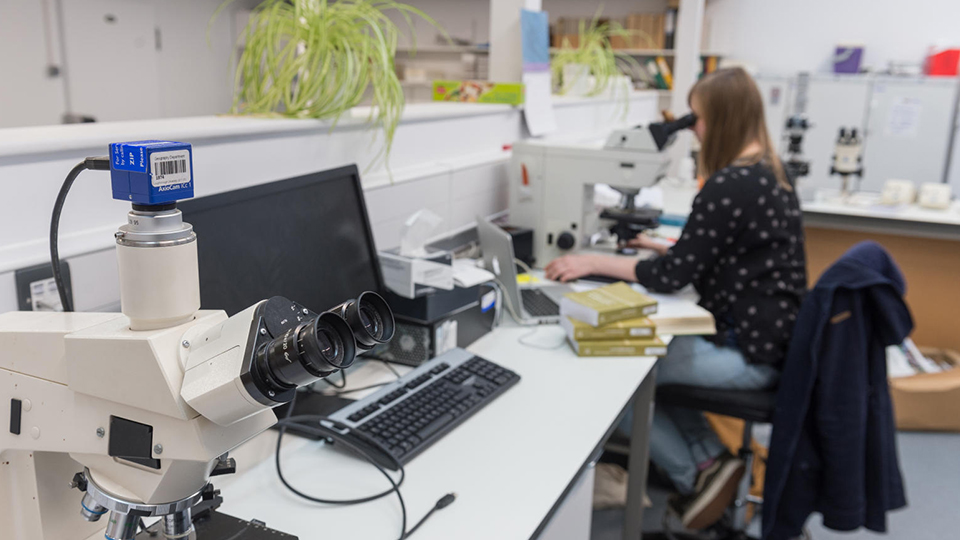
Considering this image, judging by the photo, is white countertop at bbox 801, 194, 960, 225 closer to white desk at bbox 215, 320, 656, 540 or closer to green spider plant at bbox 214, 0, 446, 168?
white desk at bbox 215, 320, 656, 540

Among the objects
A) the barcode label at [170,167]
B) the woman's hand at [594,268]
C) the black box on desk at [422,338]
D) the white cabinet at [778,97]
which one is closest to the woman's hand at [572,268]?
the woman's hand at [594,268]

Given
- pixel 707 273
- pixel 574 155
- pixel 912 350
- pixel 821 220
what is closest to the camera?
pixel 707 273

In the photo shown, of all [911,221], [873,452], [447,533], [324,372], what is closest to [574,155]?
[873,452]

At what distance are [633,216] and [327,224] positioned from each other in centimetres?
117

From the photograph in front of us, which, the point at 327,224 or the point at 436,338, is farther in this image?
the point at 436,338

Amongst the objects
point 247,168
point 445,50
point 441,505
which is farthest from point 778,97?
point 441,505

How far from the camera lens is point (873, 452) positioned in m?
1.83

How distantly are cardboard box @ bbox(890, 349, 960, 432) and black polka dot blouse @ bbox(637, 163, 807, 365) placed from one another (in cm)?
133

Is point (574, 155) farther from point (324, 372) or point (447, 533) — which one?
point (324, 372)

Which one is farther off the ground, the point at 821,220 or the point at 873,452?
the point at 821,220

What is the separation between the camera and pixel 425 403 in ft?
4.26

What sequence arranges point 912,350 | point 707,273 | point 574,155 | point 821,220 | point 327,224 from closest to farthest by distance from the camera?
point 327,224 < point 707,273 < point 574,155 < point 912,350 < point 821,220

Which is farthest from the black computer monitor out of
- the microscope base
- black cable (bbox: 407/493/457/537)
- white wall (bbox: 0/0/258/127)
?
white wall (bbox: 0/0/258/127)

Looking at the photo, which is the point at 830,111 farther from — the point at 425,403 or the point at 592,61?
the point at 425,403
